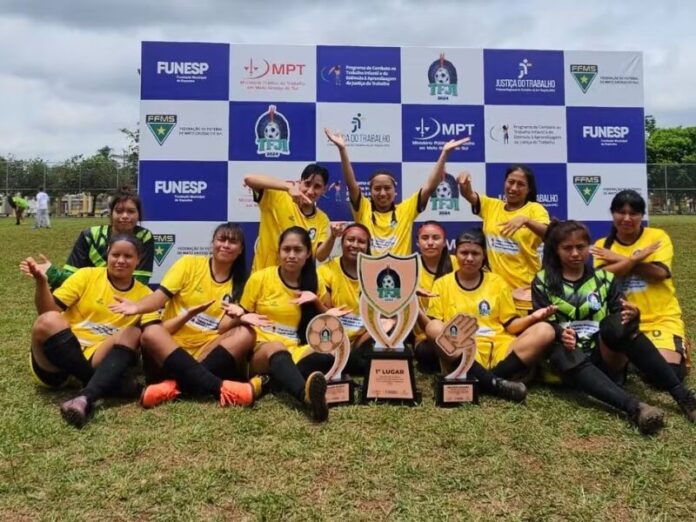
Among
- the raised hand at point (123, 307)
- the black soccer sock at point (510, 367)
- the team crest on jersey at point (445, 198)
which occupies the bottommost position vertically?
the black soccer sock at point (510, 367)

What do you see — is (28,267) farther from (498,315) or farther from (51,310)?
(498,315)

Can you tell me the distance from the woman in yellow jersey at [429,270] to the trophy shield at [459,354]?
55 cm

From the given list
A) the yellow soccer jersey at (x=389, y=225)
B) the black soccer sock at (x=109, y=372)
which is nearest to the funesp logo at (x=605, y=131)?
the yellow soccer jersey at (x=389, y=225)

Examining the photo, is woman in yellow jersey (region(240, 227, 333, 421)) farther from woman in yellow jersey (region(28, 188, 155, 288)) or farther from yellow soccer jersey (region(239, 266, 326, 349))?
woman in yellow jersey (region(28, 188, 155, 288))

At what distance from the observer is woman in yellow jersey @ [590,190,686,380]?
364cm

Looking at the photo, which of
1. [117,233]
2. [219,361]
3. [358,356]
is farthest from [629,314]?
[117,233]

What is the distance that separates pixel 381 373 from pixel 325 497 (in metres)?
1.11

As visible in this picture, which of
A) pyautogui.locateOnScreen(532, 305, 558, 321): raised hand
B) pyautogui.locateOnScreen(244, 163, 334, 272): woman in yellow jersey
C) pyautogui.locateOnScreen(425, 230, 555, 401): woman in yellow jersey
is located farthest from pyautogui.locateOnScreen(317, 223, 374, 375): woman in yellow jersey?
pyautogui.locateOnScreen(532, 305, 558, 321): raised hand

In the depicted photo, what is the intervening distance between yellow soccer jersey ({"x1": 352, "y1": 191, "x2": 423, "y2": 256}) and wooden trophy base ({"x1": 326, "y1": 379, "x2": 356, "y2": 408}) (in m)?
1.28

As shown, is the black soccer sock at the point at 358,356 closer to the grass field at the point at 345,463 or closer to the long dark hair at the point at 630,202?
the grass field at the point at 345,463

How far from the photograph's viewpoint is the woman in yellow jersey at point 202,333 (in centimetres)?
314

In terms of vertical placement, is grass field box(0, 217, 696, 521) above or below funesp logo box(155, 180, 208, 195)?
below

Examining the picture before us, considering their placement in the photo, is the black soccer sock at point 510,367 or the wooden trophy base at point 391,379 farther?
the black soccer sock at point 510,367

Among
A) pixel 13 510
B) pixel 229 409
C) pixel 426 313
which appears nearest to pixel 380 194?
pixel 426 313
